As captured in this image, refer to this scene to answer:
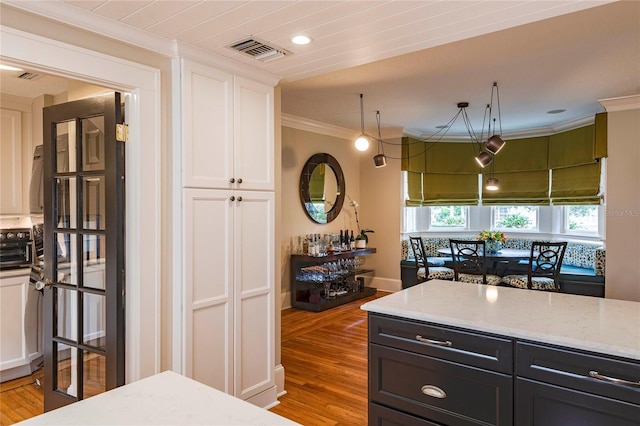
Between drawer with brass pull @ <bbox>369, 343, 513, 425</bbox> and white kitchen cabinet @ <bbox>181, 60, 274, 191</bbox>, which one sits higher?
white kitchen cabinet @ <bbox>181, 60, 274, 191</bbox>

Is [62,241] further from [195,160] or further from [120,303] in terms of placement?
[195,160]

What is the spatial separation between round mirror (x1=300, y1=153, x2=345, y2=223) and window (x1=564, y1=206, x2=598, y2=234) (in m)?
3.48

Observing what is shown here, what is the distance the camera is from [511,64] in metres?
3.67

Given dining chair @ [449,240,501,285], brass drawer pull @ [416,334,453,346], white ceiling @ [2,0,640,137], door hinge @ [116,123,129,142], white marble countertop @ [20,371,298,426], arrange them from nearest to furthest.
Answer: white marble countertop @ [20,371,298,426]
brass drawer pull @ [416,334,453,346]
white ceiling @ [2,0,640,137]
door hinge @ [116,123,129,142]
dining chair @ [449,240,501,285]

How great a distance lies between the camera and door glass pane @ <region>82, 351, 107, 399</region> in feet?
7.86

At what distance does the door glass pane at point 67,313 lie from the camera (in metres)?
2.49

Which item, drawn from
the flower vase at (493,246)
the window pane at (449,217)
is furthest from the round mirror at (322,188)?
the flower vase at (493,246)

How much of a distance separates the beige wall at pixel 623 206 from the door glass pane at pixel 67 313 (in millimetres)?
5321

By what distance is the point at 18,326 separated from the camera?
349 cm

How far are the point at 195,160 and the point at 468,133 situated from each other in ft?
18.7

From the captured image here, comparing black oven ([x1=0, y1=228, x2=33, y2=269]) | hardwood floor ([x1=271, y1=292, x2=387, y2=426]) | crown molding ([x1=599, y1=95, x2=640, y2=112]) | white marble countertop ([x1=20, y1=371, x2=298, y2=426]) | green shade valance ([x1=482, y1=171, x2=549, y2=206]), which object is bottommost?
hardwood floor ([x1=271, y1=292, x2=387, y2=426])

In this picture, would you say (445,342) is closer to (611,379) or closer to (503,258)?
(611,379)

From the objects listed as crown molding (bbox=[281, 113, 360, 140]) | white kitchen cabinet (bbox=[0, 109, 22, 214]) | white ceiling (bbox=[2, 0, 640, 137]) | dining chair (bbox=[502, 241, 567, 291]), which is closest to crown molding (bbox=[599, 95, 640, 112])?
white ceiling (bbox=[2, 0, 640, 137])

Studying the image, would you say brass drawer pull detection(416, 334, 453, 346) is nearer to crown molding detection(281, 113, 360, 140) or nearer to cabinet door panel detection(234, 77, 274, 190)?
cabinet door panel detection(234, 77, 274, 190)
